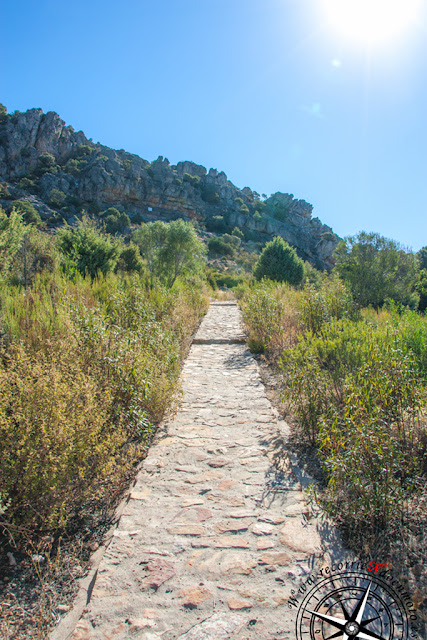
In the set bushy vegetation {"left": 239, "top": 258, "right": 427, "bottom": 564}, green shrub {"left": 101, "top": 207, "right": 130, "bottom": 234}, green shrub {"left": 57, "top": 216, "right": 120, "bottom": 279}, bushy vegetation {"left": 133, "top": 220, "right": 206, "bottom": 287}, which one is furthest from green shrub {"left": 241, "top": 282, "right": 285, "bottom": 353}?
green shrub {"left": 101, "top": 207, "right": 130, "bottom": 234}

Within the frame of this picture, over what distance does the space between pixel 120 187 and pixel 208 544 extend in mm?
58156

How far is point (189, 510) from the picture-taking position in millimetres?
2215

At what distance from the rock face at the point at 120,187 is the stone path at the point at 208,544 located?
43990 millimetres

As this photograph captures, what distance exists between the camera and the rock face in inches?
1884

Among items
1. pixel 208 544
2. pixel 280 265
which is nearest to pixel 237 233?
pixel 280 265

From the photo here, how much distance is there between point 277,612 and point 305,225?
77.8 metres

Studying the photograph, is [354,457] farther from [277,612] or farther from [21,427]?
[21,427]

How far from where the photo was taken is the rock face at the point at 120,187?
47.8 meters

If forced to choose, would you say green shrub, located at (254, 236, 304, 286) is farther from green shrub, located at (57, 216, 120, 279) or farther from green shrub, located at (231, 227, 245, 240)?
green shrub, located at (231, 227, 245, 240)

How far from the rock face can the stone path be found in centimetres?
4399

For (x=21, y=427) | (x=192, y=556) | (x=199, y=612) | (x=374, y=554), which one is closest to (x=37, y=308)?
(x=21, y=427)

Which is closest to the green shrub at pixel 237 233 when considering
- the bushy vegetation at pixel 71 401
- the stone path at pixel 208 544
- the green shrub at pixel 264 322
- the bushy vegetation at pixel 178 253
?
the bushy vegetation at pixel 178 253

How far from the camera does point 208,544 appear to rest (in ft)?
6.23

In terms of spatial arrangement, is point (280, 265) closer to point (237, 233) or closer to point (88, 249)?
point (88, 249)
